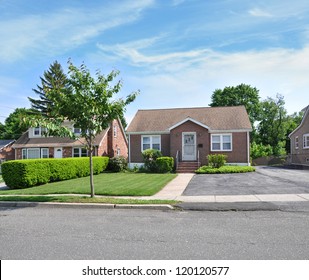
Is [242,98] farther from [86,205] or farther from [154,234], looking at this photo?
[154,234]

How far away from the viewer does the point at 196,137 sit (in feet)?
89.7

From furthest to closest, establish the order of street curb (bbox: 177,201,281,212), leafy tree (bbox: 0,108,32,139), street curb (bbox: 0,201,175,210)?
1. leafy tree (bbox: 0,108,32,139)
2. street curb (bbox: 0,201,175,210)
3. street curb (bbox: 177,201,281,212)

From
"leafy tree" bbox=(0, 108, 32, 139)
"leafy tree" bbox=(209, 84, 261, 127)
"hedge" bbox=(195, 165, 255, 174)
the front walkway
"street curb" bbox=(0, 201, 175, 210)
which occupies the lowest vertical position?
"street curb" bbox=(0, 201, 175, 210)

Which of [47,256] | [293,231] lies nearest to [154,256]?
[47,256]

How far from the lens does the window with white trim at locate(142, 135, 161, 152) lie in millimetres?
28828

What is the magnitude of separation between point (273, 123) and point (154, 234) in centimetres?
5200

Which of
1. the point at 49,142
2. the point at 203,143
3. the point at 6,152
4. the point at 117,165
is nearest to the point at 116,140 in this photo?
the point at 49,142

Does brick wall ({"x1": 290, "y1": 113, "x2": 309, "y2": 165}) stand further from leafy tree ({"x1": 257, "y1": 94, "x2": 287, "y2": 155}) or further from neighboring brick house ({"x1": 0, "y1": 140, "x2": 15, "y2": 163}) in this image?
neighboring brick house ({"x1": 0, "y1": 140, "x2": 15, "y2": 163})

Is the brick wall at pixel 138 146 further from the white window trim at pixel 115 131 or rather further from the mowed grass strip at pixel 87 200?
the mowed grass strip at pixel 87 200

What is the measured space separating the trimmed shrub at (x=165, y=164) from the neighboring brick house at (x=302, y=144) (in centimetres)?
1443

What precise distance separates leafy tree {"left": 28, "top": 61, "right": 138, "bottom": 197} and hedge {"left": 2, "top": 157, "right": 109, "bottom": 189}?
580 centimetres

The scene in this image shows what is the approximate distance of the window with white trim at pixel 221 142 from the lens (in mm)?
27328

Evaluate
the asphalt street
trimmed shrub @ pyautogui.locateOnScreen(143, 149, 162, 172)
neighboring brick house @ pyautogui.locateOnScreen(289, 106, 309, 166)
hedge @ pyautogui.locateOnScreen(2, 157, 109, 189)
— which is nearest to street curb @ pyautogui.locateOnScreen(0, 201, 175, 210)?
the asphalt street
